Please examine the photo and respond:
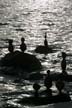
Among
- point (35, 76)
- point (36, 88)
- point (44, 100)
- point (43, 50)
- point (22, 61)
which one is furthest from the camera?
point (43, 50)

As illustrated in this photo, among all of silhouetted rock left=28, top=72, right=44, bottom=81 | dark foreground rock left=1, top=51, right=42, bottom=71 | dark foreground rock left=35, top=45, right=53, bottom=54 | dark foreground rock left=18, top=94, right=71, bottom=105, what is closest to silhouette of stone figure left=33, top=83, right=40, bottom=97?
dark foreground rock left=18, top=94, right=71, bottom=105

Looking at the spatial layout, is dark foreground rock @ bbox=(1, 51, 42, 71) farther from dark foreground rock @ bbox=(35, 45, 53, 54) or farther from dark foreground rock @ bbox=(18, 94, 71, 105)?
dark foreground rock @ bbox=(35, 45, 53, 54)

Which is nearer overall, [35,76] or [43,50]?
[35,76]

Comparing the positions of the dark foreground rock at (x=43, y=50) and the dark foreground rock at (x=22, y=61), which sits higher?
the dark foreground rock at (x=43, y=50)

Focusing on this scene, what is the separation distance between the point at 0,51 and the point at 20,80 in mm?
18421

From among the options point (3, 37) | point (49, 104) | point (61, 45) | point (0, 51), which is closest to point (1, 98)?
point (49, 104)

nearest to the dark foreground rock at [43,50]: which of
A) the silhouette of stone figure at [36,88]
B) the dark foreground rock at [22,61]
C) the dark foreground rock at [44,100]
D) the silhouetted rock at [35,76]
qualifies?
the dark foreground rock at [22,61]

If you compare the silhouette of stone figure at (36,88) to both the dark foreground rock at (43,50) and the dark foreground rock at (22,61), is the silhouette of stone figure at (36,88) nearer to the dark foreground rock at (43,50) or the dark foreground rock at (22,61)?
the dark foreground rock at (22,61)

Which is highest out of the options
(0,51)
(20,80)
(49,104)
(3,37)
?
(3,37)

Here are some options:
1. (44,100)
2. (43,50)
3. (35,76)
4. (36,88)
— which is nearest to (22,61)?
(35,76)

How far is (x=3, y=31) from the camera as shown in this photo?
3332 inches

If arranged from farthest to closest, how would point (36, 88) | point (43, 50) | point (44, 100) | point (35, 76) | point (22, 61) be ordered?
point (43, 50) < point (22, 61) < point (35, 76) < point (36, 88) < point (44, 100)

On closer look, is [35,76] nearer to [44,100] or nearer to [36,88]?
[36,88]

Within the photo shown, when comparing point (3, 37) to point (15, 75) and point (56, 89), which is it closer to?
point (15, 75)
